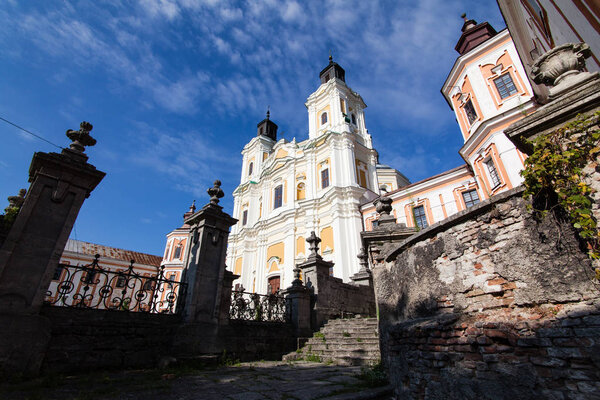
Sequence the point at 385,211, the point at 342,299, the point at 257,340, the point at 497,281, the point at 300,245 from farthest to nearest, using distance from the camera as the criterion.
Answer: the point at 300,245 → the point at 342,299 → the point at 257,340 → the point at 385,211 → the point at 497,281

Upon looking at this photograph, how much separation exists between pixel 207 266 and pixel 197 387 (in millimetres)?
3354

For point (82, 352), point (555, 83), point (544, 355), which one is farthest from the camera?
point (82, 352)

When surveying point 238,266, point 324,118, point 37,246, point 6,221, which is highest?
point 324,118

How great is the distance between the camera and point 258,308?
8.88 m

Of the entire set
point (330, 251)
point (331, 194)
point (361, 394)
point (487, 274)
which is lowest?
point (361, 394)

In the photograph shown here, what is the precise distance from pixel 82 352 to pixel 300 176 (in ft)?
79.0

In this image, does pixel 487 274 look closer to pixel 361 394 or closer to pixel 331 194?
pixel 361 394

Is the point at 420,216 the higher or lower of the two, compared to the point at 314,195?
lower

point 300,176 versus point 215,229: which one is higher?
point 300,176

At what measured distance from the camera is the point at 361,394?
13.2 ft

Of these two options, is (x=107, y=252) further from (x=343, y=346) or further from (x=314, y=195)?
(x=343, y=346)

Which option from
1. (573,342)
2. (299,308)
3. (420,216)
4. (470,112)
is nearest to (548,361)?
(573,342)

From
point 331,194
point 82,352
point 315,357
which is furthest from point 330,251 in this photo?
point 82,352

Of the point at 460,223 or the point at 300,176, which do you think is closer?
the point at 460,223
